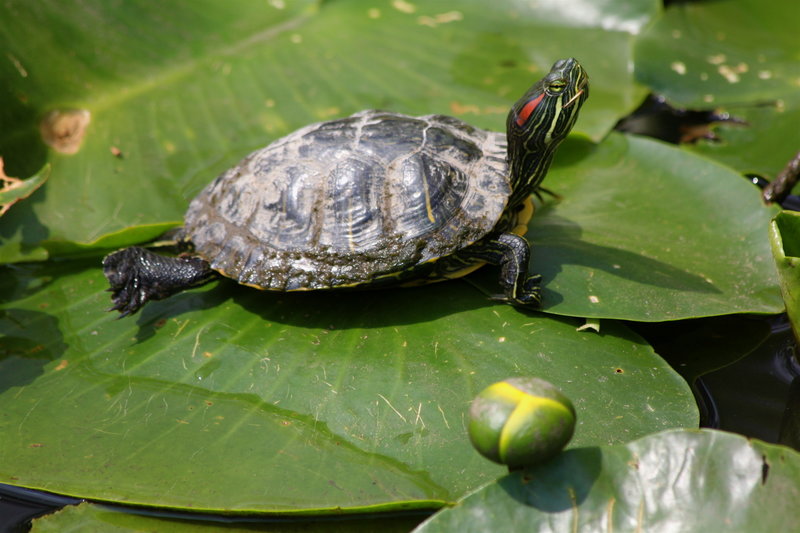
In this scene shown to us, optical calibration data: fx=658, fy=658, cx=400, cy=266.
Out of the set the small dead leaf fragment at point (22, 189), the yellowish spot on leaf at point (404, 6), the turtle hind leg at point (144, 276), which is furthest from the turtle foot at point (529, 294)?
the yellowish spot on leaf at point (404, 6)

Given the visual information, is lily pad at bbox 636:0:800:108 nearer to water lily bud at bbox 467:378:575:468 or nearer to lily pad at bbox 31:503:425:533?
water lily bud at bbox 467:378:575:468

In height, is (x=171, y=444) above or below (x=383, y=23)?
below

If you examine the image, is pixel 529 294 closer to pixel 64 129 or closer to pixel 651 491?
pixel 651 491

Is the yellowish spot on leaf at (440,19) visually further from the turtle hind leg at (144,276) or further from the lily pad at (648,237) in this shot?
the turtle hind leg at (144,276)

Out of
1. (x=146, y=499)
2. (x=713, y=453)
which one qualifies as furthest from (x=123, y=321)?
(x=713, y=453)

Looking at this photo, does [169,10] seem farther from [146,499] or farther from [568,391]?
[568,391]

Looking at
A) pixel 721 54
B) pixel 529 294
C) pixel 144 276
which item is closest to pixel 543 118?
pixel 529 294
